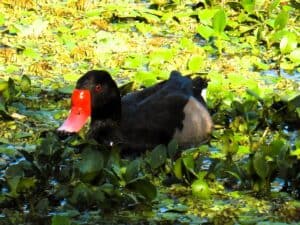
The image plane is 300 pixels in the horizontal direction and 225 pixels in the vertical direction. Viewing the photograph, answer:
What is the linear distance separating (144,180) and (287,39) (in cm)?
422

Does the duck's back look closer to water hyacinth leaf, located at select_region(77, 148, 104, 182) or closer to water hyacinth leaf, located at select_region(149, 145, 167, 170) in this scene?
water hyacinth leaf, located at select_region(149, 145, 167, 170)

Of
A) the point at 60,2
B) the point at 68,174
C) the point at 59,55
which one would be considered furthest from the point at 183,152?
the point at 60,2

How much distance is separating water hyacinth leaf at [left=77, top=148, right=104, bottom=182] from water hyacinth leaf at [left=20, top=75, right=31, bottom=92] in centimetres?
255

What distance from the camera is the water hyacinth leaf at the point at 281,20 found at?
439 inches

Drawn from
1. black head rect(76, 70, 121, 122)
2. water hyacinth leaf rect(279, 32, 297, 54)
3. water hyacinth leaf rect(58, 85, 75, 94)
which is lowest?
water hyacinth leaf rect(58, 85, 75, 94)

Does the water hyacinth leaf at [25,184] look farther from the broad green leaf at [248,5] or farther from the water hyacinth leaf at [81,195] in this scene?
the broad green leaf at [248,5]

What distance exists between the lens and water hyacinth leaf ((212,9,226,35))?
35.7 ft

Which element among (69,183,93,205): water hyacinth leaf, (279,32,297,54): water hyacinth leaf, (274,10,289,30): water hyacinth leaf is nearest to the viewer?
(69,183,93,205): water hyacinth leaf

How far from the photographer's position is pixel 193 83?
945cm

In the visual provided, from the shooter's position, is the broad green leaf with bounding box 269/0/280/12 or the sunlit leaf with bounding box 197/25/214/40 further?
the broad green leaf with bounding box 269/0/280/12

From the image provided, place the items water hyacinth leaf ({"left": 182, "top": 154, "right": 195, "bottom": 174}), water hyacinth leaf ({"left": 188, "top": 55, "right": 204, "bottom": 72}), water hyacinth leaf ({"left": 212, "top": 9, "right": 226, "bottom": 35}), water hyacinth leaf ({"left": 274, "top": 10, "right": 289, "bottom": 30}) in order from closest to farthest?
water hyacinth leaf ({"left": 182, "top": 154, "right": 195, "bottom": 174})
water hyacinth leaf ({"left": 188, "top": 55, "right": 204, "bottom": 72})
water hyacinth leaf ({"left": 212, "top": 9, "right": 226, "bottom": 35})
water hyacinth leaf ({"left": 274, "top": 10, "right": 289, "bottom": 30})

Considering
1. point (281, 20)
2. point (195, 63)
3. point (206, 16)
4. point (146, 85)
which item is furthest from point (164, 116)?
point (206, 16)

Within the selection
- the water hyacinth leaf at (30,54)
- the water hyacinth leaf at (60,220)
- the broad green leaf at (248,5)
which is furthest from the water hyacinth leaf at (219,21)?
the water hyacinth leaf at (60,220)

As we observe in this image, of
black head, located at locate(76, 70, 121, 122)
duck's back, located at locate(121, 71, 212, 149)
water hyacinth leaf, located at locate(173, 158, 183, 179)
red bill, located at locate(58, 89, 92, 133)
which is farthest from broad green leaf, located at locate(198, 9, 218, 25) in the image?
water hyacinth leaf, located at locate(173, 158, 183, 179)
